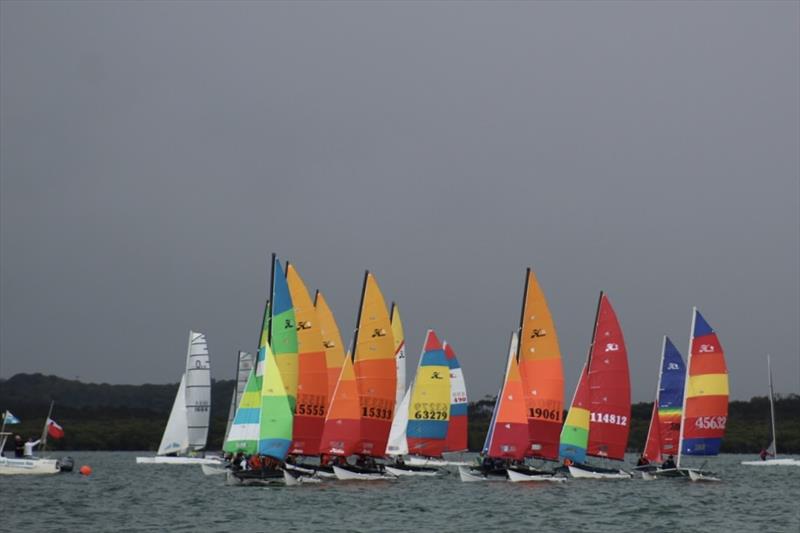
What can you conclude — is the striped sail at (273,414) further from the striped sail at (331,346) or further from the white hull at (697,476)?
the white hull at (697,476)

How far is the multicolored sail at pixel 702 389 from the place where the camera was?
2594 inches

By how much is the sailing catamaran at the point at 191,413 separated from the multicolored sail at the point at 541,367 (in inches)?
1257

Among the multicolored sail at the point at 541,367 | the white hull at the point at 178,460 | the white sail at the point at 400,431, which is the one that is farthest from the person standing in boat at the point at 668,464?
the white hull at the point at 178,460

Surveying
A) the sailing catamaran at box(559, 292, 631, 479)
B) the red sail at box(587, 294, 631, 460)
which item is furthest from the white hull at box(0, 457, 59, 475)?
the red sail at box(587, 294, 631, 460)

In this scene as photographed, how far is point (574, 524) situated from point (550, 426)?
60.3 feet

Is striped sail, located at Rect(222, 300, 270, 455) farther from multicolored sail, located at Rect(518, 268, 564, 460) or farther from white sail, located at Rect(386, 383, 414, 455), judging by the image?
white sail, located at Rect(386, 383, 414, 455)

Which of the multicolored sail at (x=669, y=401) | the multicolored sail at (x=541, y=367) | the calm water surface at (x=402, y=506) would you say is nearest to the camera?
the calm water surface at (x=402, y=506)

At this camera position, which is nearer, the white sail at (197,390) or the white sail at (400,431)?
the white sail at (400,431)

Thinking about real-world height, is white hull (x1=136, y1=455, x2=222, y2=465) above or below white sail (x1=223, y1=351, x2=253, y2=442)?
below

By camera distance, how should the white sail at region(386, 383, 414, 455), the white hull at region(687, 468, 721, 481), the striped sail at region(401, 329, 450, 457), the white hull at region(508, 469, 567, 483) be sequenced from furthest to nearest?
the white sail at region(386, 383, 414, 455) < the striped sail at region(401, 329, 450, 457) < the white hull at region(687, 468, 721, 481) < the white hull at region(508, 469, 567, 483)

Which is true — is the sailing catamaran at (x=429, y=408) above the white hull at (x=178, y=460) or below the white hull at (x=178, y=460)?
above

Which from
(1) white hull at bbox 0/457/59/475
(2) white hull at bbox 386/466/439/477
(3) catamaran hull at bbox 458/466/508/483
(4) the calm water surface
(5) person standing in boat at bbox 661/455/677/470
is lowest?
(4) the calm water surface

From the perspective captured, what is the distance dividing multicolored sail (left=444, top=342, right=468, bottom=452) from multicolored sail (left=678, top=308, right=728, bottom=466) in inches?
588

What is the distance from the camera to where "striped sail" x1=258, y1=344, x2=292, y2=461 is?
5599 centimetres
